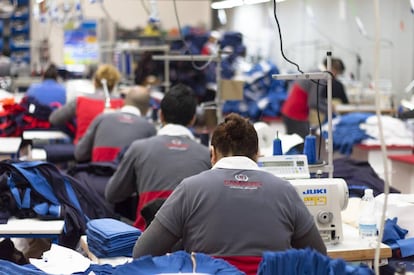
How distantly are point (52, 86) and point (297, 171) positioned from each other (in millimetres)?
4591

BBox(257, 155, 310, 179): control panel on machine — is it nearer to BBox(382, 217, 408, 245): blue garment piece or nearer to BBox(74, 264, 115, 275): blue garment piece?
BBox(382, 217, 408, 245): blue garment piece

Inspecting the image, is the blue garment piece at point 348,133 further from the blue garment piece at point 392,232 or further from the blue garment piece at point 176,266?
the blue garment piece at point 176,266

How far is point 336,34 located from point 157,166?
28.3 feet

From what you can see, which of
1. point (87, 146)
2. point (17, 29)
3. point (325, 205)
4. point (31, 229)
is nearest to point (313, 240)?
point (325, 205)

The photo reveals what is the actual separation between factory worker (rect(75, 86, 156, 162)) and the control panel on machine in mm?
2320

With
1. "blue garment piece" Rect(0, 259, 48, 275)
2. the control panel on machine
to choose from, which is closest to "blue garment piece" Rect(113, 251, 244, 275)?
"blue garment piece" Rect(0, 259, 48, 275)

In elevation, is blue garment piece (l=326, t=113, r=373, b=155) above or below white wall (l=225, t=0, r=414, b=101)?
below

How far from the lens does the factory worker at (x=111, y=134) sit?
560cm

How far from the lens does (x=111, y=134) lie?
5.61 metres

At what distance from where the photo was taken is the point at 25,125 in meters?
6.71

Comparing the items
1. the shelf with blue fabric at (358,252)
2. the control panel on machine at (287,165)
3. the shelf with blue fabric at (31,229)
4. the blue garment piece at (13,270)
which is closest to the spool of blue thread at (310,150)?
the control panel on machine at (287,165)

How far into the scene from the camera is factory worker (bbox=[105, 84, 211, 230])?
13.7 ft

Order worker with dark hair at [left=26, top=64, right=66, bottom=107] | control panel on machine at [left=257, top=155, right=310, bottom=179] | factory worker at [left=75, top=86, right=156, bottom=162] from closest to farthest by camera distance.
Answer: control panel on machine at [left=257, top=155, right=310, bottom=179] → factory worker at [left=75, top=86, right=156, bottom=162] → worker with dark hair at [left=26, top=64, right=66, bottom=107]

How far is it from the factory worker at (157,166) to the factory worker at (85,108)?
2.22m
